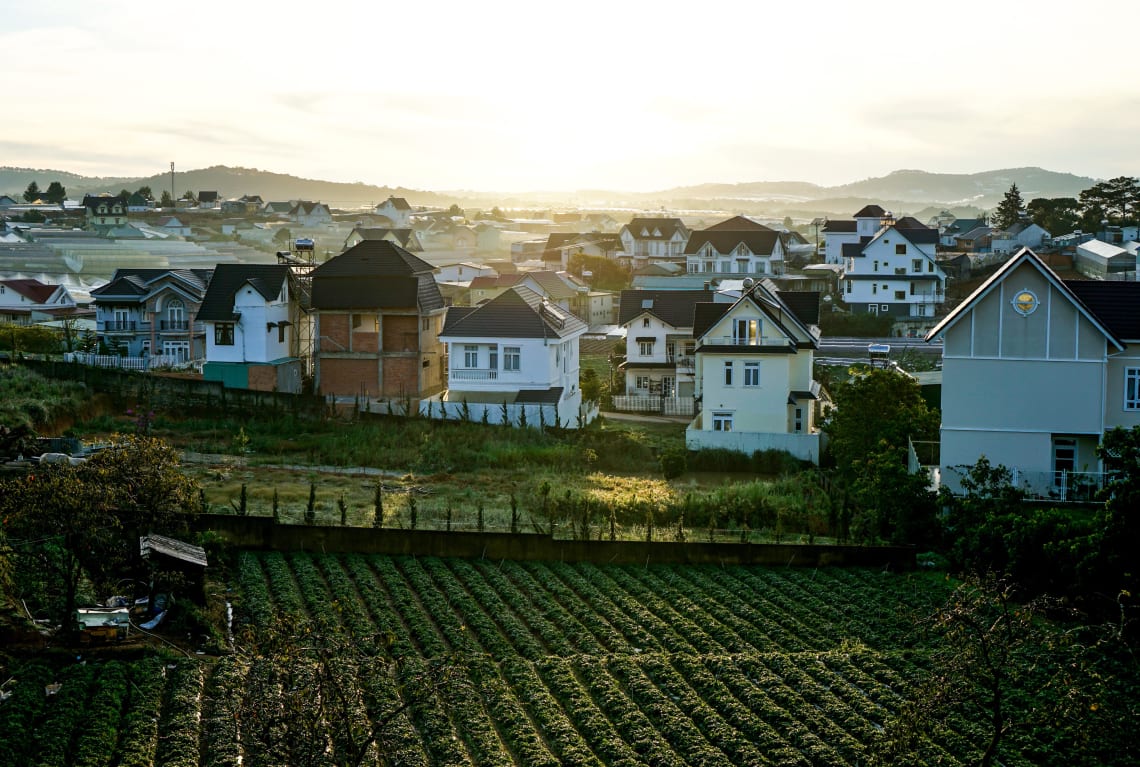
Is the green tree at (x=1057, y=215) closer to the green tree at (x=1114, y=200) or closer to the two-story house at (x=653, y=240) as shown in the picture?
the green tree at (x=1114, y=200)

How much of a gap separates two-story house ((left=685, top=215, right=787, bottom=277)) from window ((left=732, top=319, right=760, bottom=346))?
42092 mm

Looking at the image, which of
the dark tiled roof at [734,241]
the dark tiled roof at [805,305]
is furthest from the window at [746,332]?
the dark tiled roof at [734,241]

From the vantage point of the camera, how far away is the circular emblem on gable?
24.4m

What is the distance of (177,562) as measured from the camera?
1844cm

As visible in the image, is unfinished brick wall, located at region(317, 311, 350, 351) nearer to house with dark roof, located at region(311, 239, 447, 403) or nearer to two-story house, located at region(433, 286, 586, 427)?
house with dark roof, located at region(311, 239, 447, 403)

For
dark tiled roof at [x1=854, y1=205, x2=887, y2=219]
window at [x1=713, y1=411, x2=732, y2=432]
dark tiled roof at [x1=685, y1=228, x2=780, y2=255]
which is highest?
dark tiled roof at [x1=854, y1=205, x2=887, y2=219]

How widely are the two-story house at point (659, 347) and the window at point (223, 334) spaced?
12010 millimetres

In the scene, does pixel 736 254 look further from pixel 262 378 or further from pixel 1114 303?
pixel 1114 303

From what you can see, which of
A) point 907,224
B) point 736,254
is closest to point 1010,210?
point 907,224

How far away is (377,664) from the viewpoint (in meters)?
11.8

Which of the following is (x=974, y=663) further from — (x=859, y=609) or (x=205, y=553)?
A: (x=205, y=553)

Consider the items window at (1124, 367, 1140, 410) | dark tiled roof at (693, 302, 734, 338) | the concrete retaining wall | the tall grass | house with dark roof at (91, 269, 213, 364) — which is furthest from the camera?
house with dark roof at (91, 269, 213, 364)

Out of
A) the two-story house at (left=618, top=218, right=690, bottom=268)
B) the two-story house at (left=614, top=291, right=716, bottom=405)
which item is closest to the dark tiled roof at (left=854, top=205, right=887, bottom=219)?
the two-story house at (left=618, top=218, right=690, bottom=268)

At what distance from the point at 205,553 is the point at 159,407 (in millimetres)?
16109
